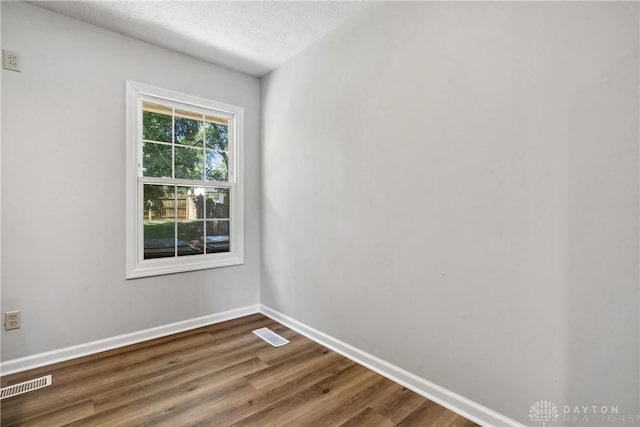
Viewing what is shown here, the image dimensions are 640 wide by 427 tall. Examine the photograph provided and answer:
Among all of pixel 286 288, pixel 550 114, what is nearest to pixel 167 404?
pixel 286 288

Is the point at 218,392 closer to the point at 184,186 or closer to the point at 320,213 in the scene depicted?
the point at 320,213

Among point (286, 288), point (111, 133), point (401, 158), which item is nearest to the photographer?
point (401, 158)

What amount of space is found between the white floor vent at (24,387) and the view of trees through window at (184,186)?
1101mm

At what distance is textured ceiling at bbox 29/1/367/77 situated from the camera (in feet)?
7.63

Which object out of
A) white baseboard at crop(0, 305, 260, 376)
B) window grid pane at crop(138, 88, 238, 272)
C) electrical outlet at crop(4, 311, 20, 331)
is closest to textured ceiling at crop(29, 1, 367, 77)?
window grid pane at crop(138, 88, 238, 272)

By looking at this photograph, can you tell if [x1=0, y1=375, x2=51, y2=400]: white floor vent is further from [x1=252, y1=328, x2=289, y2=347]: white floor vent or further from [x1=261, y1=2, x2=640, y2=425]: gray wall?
[x1=261, y1=2, x2=640, y2=425]: gray wall

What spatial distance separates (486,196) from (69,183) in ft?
9.80

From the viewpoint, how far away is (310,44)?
2.85 metres

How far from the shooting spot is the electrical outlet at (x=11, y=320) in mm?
2242

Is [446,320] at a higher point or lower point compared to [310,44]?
lower

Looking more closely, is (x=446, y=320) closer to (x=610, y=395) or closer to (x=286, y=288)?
(x=610, y=395)

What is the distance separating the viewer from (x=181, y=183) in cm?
307

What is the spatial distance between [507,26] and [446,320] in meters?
1.68

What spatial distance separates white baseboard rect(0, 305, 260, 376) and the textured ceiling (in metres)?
2.60
